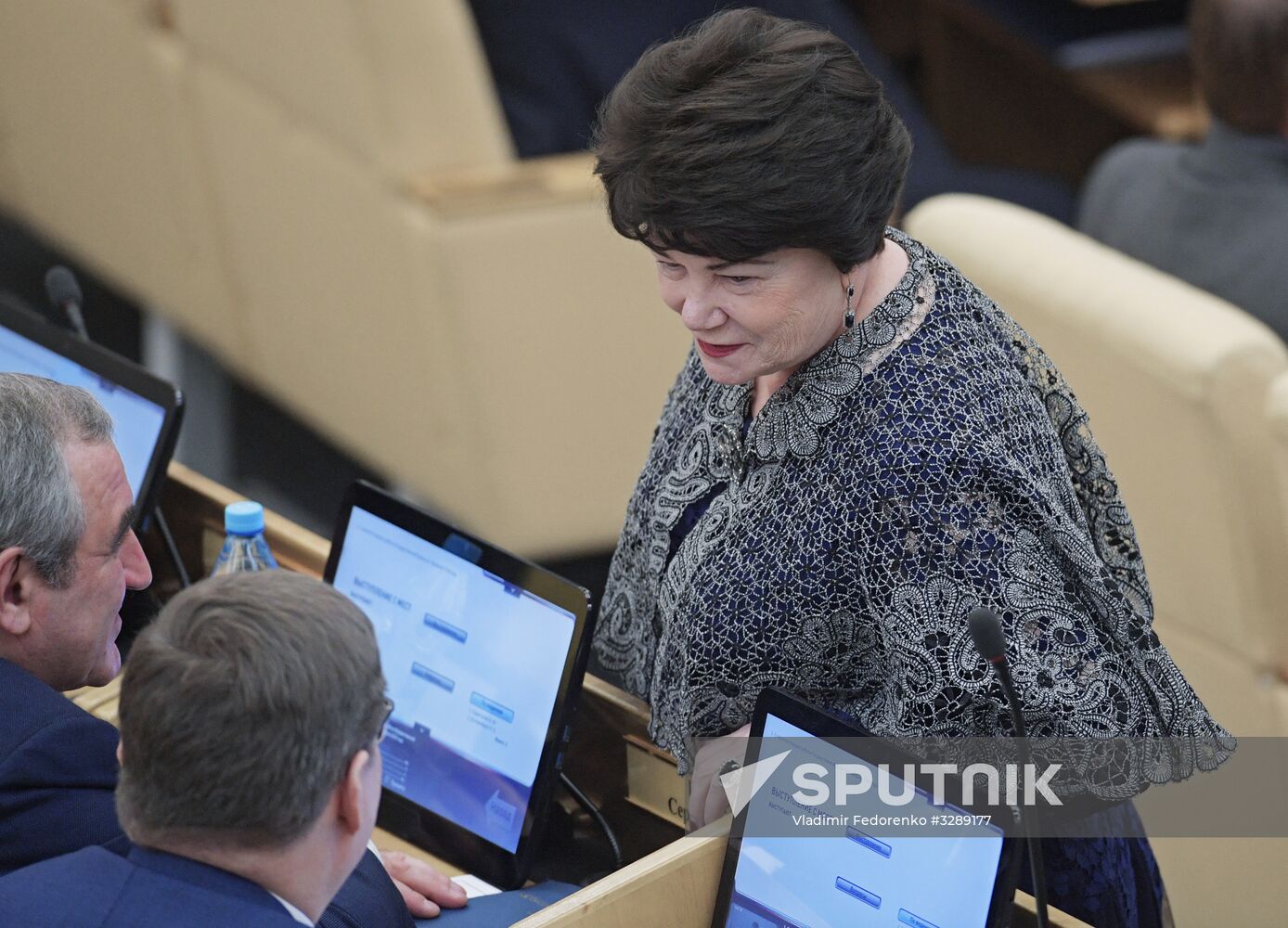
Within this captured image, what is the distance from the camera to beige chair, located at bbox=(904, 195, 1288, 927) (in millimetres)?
2184

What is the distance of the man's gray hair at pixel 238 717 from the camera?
1074mm

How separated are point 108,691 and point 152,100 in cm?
206

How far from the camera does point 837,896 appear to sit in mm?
1326

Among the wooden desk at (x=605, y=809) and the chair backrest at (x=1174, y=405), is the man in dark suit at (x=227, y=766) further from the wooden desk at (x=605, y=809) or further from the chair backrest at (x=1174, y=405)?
the chair backrest at (x=1174, y=405)

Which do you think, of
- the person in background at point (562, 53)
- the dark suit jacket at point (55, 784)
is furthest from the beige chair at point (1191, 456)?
the dark suit jacket at point (55, 784)

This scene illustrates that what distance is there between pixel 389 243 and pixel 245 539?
4.91 ft

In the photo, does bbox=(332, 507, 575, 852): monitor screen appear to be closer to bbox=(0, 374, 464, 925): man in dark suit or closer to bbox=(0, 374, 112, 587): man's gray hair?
bbox=(0, 374, 464, 925): man in dark suit

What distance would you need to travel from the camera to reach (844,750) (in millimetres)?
1309

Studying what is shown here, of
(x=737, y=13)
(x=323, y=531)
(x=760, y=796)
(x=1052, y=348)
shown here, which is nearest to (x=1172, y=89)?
(x=1052, y=348)

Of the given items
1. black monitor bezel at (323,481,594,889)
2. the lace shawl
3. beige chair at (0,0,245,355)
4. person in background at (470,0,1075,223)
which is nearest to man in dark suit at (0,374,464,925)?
black monitor bezel at (323,481,594,889)

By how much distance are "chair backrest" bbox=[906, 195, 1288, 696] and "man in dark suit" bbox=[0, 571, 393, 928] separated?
1.41 m

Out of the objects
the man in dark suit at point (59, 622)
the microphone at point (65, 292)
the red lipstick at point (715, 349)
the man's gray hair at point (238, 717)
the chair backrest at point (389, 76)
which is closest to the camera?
the man's gray hair at point (238, 717)

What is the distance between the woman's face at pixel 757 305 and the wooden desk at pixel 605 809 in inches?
15.2

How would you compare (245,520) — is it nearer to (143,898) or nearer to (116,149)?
(143,898)
